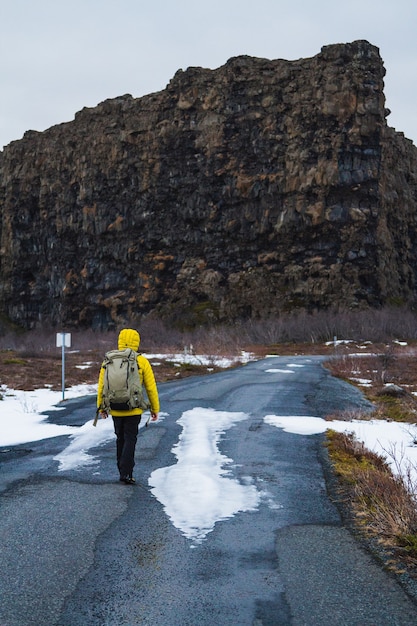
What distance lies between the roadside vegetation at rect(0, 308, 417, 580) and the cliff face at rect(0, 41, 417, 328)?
21.7 feet

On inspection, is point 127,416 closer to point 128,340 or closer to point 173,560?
point 128,340

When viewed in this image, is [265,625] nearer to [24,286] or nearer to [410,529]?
[410,529]

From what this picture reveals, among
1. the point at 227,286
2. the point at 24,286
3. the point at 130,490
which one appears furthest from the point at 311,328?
the point at 130,490

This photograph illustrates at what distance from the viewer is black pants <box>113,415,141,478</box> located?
8109 millimetres

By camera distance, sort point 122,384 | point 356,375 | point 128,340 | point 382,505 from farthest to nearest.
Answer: point 356,375 → point 128,340 → point 122,384 → point 382,505

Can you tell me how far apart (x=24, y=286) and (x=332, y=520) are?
11012cm

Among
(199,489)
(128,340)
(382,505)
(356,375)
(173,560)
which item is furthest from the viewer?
(356,375)

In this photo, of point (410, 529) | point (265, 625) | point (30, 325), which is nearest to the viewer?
point (265, 625)

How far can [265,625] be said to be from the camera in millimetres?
4141

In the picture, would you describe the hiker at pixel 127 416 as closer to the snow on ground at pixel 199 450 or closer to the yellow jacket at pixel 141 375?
the yellow jacket at pixel 141 375

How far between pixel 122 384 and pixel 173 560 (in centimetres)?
306

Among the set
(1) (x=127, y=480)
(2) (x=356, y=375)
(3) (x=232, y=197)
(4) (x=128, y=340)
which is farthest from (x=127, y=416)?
(3) (x=232, y=197)

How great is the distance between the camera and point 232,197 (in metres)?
91.5

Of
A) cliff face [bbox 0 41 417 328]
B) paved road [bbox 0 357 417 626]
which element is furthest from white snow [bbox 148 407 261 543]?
cliff face [bbox 0 41 417 328]
